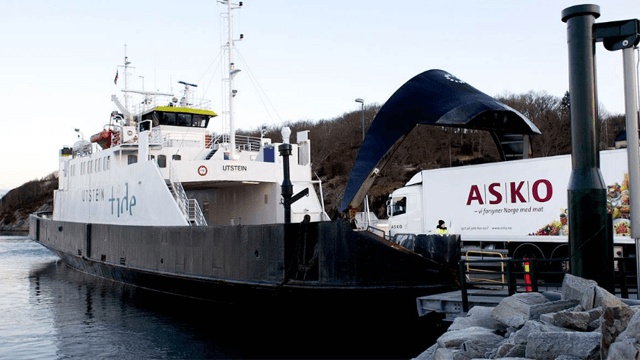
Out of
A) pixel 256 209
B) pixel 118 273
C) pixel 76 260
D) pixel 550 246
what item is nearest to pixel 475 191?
pixel 550 246

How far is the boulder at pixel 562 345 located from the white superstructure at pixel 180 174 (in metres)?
9.84

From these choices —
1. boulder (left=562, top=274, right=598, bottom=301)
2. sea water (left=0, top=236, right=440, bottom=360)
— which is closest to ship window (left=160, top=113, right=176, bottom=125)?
sea water (left=0, top=236, right=440, bottom=360)

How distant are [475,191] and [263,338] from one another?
7076mm

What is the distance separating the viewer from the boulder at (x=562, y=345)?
16.0ft

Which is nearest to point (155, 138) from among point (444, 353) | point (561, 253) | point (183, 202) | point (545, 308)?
point (183, 202)

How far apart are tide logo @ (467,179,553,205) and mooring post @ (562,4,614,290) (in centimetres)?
687

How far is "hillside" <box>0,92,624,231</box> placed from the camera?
49.2 m

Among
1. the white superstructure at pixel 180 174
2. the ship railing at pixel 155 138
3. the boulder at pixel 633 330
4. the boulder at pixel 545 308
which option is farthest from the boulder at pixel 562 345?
the ship railing at pixel 155 138

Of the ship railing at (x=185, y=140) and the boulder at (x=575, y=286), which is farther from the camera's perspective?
the ship railing at (x=185, y=140)

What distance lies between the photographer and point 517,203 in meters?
14.0

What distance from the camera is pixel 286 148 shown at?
11.4 m

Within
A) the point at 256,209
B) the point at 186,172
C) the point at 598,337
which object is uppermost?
the point at 186,172

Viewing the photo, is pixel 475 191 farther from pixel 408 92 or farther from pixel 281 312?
pixel 281 312

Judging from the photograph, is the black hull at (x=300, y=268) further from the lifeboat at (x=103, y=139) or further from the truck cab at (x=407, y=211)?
the lifeboat at (x=103, y=139)
